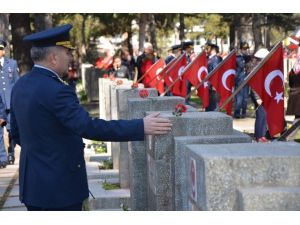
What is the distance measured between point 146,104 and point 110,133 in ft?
8.33

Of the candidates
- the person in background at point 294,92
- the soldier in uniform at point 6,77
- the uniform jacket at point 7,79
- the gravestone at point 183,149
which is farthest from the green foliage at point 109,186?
the person in background at point 294,92

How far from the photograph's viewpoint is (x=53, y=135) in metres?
4.34

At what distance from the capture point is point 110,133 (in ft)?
14.4

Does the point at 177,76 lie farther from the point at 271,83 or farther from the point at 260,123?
the point at 271,83

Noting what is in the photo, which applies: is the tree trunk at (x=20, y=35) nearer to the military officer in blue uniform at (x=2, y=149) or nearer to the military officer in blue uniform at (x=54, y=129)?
the military officer in blue uniform at (x=2, y=149)

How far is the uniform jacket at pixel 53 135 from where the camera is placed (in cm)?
429

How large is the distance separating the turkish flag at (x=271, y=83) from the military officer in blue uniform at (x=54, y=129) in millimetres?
3084

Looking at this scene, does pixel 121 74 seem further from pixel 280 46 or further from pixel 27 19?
pixel 280 46

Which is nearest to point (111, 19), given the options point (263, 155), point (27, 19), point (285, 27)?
point (285, 27)

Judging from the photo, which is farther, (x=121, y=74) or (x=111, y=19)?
(x=111, y=19)

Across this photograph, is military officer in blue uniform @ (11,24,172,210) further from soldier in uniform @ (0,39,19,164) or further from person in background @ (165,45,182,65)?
person in background @ (165,45,182,65)

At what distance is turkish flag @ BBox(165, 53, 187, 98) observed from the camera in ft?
39.4

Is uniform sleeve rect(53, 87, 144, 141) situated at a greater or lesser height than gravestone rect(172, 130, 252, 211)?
greater

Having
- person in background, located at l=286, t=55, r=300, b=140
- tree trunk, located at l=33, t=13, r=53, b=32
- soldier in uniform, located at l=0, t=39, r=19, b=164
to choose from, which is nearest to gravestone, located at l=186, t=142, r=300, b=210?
soldier in uniform, located at l=0, t=39, r=19, b=164
